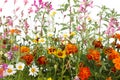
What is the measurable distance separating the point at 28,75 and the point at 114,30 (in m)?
0.83

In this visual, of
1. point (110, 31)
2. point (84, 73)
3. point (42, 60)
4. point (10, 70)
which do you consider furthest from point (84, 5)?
point (10, 70)

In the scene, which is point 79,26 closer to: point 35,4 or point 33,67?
point 35,4

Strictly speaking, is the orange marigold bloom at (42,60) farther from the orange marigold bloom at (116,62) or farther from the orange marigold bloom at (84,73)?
the orange marigold bloom at (116,62)

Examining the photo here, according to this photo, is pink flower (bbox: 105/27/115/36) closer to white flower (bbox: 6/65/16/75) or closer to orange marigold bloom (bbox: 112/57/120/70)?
orange marigold bloom (bbox: 112/57/120/70)

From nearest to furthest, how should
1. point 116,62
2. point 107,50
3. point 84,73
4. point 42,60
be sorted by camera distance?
point 84,73 < point 116,62 < point 42,60 < point 107,50

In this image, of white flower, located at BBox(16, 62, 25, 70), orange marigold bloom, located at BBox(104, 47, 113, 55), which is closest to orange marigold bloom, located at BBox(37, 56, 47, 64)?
white flower, located at BBox(16, 62, 25, 70)

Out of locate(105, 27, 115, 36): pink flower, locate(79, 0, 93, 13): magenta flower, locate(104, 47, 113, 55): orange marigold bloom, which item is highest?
locate(79, 0, 93, 13): magenta flower

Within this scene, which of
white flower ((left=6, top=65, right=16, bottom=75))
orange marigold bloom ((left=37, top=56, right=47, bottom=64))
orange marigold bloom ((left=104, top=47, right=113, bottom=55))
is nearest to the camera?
white flower ((left=6, top=65, right=16, bottom=75))

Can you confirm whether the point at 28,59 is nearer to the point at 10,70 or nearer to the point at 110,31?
the point at 10,70

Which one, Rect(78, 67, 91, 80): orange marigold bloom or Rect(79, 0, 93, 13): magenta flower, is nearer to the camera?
Rect(78, 67, 91, 80): orange marigold bloom

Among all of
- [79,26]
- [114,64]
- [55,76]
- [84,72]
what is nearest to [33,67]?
[55,76]

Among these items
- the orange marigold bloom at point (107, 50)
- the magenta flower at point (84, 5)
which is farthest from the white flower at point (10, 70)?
the magenta flower at point (84, 5)

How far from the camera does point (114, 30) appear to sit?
3.18 m

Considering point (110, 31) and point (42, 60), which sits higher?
point (110, 31)
